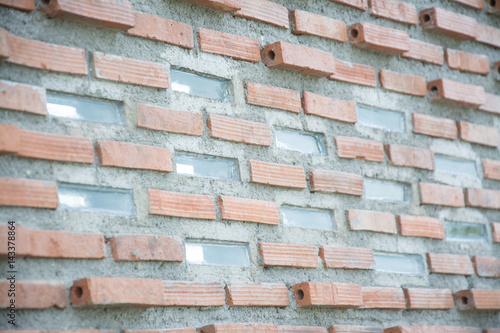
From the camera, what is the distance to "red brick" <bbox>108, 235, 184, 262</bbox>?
2109 mm

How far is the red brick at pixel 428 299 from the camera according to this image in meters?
2.81

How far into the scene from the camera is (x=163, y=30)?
240 cm

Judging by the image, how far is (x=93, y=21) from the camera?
2.21 meters

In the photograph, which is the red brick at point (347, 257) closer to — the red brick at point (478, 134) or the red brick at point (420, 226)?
the red brick at point (420, 226)

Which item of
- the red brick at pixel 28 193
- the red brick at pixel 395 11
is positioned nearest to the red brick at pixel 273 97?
the red brick at pixel 395 11

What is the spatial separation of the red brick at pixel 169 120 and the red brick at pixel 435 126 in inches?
44.7

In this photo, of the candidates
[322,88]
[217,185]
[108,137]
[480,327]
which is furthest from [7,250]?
[480,327]

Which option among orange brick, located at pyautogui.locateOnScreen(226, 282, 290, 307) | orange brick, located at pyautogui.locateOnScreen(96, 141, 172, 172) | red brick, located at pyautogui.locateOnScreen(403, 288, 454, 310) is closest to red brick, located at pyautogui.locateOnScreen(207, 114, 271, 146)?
orange brick, located at pyautogui.locateOnScreen(96, 141, 172, 172)

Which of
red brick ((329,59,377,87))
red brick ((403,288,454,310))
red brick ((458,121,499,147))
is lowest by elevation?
red brick ((403,288,454,310))

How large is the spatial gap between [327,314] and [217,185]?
0.64m

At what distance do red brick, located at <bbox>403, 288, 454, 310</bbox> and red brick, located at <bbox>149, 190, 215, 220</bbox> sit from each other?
972 mm

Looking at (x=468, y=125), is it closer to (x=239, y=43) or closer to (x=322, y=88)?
(x=322, y=88)

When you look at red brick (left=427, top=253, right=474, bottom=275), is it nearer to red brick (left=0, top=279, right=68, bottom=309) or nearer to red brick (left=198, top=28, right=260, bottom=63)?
red brick (left=198, top=28, right=260, bottom=63)

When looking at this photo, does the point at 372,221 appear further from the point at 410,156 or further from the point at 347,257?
the point at 410,156
